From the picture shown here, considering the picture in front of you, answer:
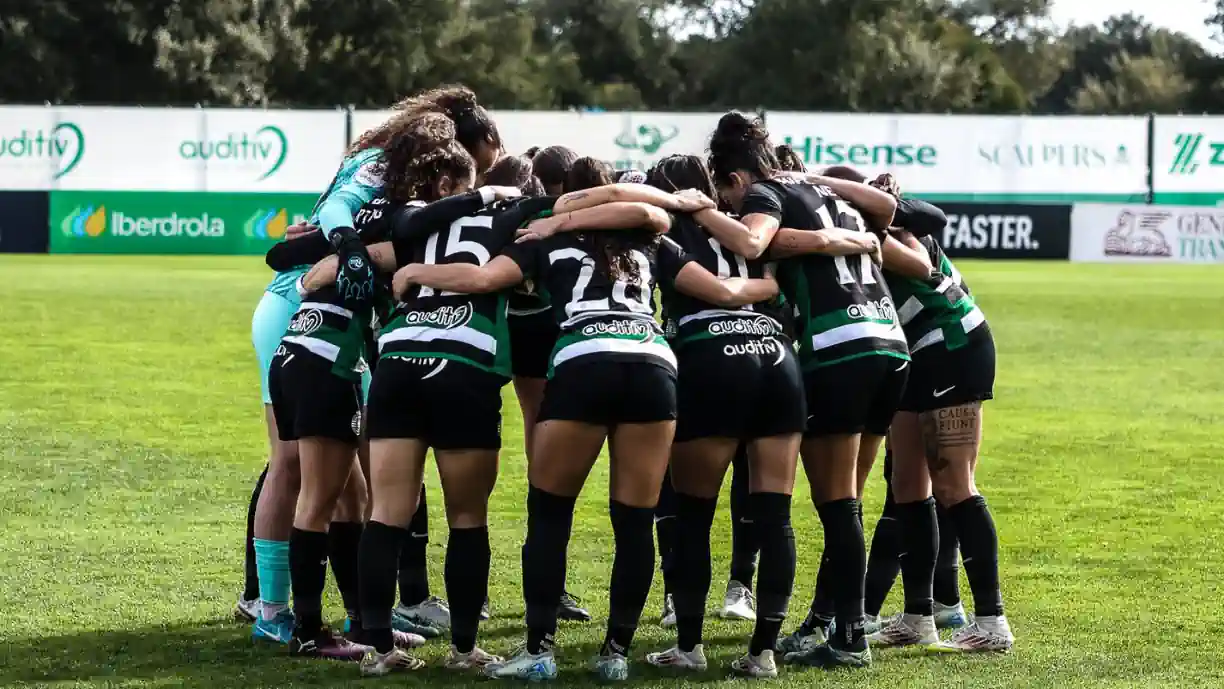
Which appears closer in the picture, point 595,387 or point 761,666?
point 595,387

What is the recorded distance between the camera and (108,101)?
2044 inches

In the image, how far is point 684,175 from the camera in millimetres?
5988

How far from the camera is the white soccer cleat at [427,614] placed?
664 cm

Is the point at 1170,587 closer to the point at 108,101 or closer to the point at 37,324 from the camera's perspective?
the point at 37,324

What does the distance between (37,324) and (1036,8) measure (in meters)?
72.4

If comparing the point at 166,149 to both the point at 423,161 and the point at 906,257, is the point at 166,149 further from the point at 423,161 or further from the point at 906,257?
the point at 906,257

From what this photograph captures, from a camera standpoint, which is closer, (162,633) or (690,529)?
(690,529)

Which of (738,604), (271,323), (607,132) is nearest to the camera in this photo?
(271,323)

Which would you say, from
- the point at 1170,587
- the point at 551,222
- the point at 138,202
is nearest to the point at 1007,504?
the point at 1170,587

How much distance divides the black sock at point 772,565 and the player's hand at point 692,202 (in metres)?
0.99

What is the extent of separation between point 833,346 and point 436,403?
1388mm

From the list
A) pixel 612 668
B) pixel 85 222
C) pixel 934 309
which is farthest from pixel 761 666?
pixel 85 222

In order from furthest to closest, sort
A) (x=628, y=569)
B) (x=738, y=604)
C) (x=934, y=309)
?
(x=738, y=604) → (x=934, y=309) → (x=628, y=569)

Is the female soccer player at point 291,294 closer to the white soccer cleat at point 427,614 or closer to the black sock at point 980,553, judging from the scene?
the white soccer cleat at point 427,614
